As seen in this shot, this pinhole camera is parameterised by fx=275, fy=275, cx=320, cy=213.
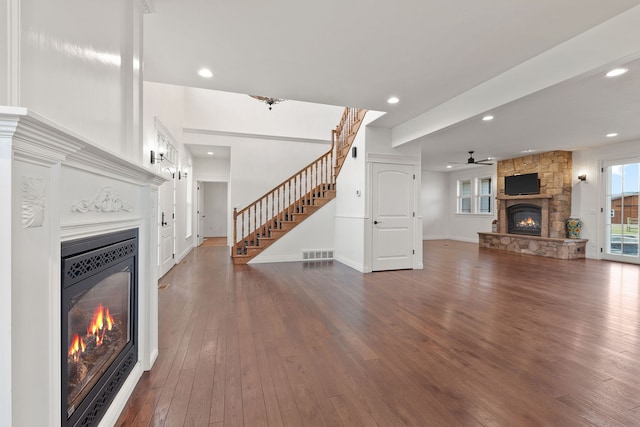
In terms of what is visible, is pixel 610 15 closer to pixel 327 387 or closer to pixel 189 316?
pixel 327 387

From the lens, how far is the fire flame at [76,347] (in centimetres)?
124

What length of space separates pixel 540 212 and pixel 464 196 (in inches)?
116

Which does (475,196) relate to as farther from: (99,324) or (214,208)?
(99,324)

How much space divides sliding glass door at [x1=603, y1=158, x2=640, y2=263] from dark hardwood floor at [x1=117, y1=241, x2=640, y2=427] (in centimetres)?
287

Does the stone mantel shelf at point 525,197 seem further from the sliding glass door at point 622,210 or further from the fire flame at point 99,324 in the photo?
the fire flame at point 99,324

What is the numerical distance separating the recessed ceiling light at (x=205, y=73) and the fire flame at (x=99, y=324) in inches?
102

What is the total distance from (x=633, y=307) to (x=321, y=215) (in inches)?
195

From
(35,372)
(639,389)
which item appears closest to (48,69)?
(35,372)

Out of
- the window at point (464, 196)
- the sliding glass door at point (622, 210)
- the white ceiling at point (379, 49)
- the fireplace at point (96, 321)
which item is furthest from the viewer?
the window at point (464, 196)

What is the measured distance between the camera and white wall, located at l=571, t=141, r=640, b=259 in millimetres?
6401

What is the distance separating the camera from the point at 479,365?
2.05 meters

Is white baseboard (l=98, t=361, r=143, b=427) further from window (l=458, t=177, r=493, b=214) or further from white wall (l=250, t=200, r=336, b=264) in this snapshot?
window (l=458, t=177, r=493, b=214)

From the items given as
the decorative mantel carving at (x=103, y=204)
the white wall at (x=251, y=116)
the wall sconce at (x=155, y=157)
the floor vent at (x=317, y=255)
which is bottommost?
the floor vent at (x=317, y=255)

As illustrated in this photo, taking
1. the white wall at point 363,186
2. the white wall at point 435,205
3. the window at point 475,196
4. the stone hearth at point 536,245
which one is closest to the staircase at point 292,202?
the white wall at point 363,186
